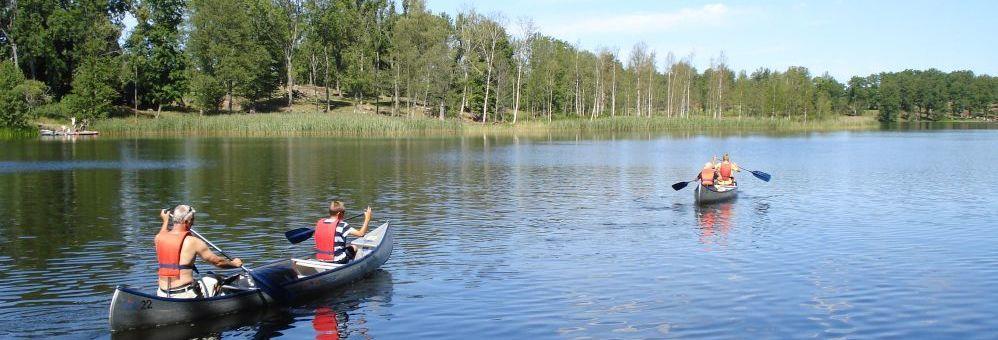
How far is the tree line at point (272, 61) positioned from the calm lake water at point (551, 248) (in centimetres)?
4120

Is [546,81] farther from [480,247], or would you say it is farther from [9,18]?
[480,247]

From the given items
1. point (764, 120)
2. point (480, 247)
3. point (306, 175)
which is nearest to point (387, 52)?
point (764, 120)

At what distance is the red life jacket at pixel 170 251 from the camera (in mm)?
11344

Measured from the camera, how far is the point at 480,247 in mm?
18266

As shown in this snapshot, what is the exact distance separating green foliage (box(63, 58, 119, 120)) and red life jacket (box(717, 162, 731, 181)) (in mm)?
61406

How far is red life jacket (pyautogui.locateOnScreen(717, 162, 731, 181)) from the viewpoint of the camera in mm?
27781

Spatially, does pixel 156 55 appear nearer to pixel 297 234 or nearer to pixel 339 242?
pixel 297 234

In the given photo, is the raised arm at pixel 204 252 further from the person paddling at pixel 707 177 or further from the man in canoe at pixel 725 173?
the man in canoe at pixel 725 173

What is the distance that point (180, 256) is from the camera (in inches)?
451

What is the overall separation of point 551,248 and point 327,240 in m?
5.56

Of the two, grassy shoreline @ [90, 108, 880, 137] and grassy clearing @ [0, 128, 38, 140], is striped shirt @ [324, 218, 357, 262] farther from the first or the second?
grassy clearing @ [0, 128, 38, 140]

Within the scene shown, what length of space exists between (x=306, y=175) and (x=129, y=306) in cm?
2409

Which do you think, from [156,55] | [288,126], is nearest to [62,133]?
[156,55]

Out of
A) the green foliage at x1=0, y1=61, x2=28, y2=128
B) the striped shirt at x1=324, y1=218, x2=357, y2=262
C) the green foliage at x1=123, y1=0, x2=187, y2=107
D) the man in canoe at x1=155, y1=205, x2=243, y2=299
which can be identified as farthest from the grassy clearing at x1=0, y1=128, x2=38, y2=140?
the man in canoe at x1=155, y1=205, x2=243, y2=299
